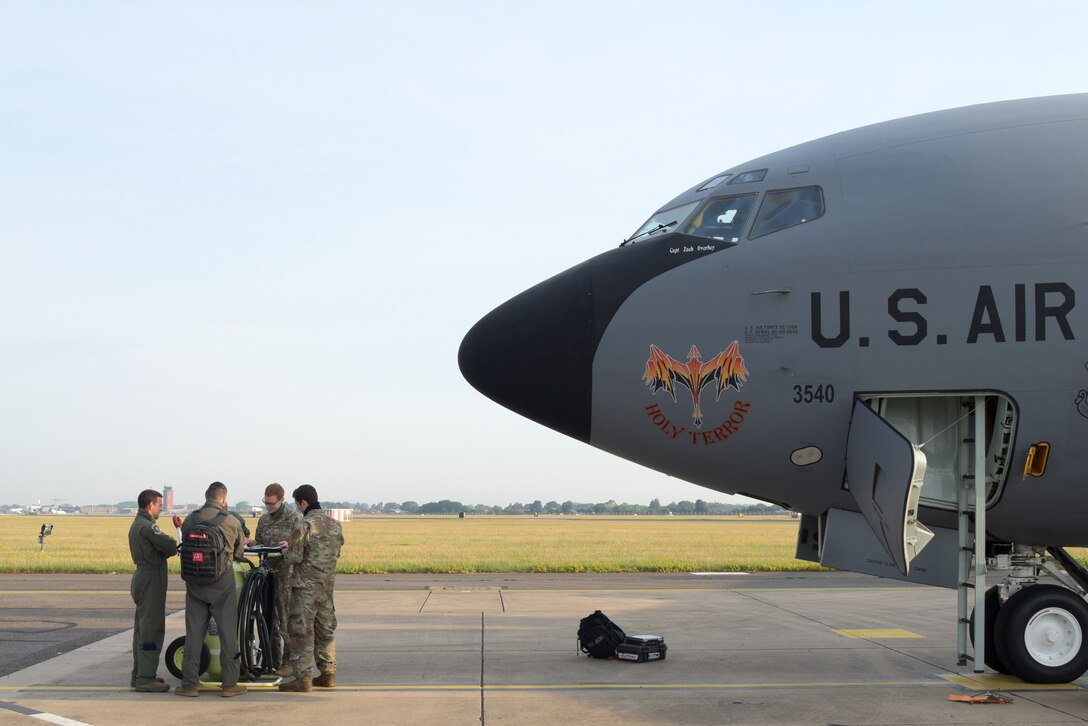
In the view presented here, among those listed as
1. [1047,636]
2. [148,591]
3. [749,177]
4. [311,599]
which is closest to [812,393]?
[749,177]

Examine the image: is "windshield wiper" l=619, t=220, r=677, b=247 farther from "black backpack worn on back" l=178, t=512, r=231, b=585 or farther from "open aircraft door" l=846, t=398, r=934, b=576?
"black backpack worn on back" l=178, t=512, r=231, b=585

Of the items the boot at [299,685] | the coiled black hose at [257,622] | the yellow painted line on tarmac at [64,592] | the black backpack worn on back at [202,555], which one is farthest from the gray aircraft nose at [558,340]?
the yellow painted line on tarmac at [64,592]

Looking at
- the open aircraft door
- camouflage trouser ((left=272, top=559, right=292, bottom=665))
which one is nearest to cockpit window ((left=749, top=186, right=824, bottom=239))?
the open aircraft door

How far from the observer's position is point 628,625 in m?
15.8

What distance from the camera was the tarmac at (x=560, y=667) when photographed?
368 inches

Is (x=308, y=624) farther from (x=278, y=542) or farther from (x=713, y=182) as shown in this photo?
(x=713, y=182)

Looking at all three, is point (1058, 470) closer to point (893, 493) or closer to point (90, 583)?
point (893, 493)

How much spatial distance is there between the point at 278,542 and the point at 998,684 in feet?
26.0

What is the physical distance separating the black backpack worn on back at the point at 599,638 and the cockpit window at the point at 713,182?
5566 mm

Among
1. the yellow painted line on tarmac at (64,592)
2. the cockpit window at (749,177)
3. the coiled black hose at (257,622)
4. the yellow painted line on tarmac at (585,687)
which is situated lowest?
the yellow painted line on tarmac at (64,592)

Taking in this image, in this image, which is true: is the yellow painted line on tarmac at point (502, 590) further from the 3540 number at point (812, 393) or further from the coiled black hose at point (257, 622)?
the 3540 number at point (812, 393)

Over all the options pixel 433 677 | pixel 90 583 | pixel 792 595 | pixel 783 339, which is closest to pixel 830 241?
pixel 783 339

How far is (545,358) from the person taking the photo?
10109 mm

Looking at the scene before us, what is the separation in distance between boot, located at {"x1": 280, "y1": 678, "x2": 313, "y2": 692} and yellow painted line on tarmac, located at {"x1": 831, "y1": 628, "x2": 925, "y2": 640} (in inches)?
322
